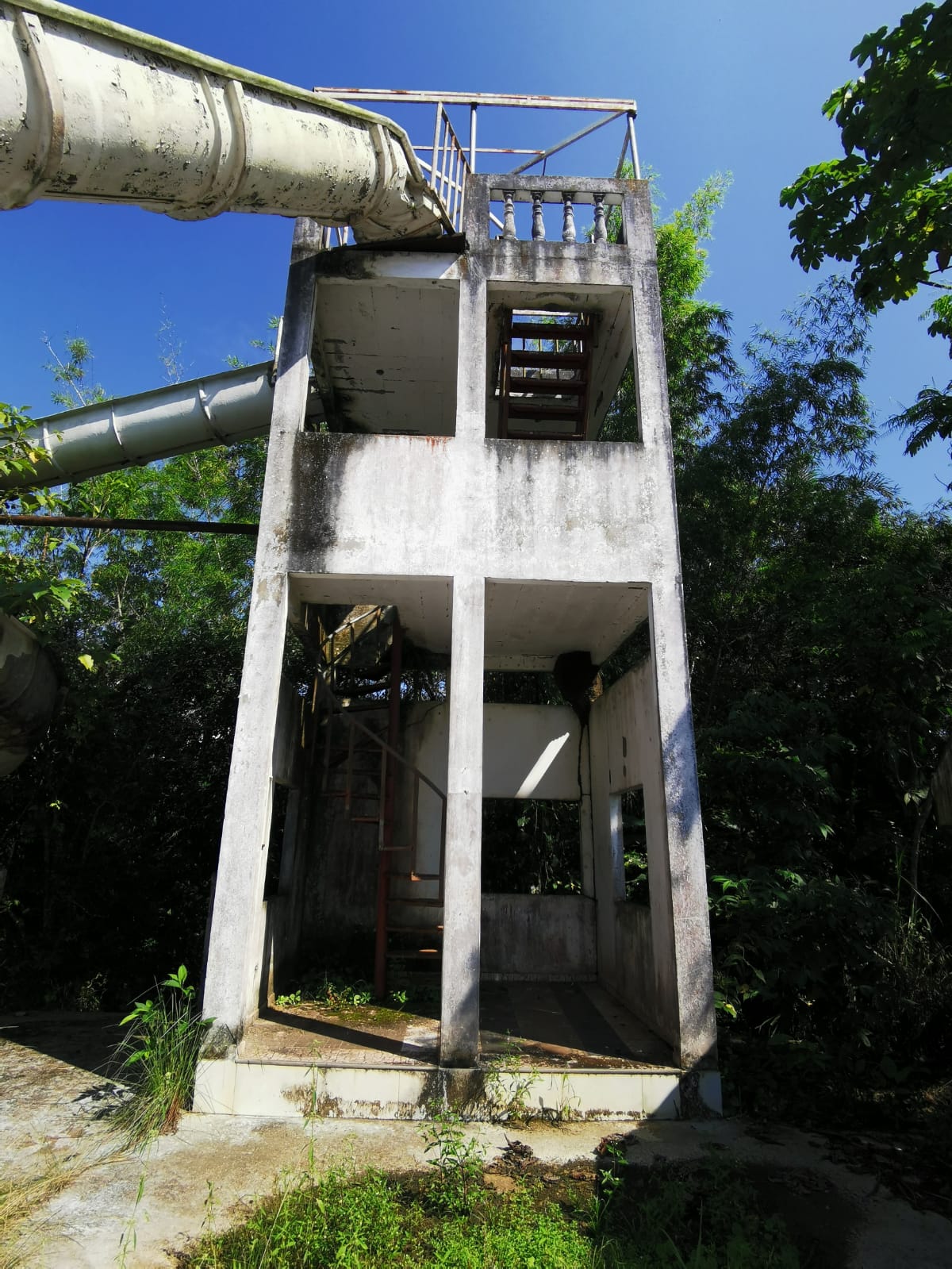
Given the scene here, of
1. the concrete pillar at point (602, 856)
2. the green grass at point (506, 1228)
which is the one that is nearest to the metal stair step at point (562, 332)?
the concrete pillar at point (602, 856)

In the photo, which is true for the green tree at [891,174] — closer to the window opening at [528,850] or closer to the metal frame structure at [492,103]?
the metal frame structure at [492,103]

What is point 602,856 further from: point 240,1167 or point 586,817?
point 240,1167

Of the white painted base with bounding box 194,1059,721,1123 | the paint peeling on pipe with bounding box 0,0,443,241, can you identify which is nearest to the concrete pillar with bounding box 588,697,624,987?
the white painted base with bounding box 194,1059,721,1123

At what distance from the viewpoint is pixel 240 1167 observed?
14.0ft

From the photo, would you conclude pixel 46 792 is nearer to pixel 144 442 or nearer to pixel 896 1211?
pixel 144 442

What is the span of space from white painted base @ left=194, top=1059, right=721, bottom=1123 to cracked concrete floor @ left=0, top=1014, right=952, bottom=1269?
107 mm

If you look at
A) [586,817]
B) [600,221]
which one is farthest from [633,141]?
[586,817]

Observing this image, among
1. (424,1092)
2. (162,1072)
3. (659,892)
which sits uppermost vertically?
(659,892)

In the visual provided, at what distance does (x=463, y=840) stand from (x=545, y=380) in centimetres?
557

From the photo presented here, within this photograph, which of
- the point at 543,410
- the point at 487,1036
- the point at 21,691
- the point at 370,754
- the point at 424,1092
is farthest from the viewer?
the point at 370,754

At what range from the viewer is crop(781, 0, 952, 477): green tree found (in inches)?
173

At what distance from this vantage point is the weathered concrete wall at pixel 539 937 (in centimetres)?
885

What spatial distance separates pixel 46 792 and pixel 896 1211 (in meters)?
9.40

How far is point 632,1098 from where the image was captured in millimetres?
5156
